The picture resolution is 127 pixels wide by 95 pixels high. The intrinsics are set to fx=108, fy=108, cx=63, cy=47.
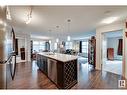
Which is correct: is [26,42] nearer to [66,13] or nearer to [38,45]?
[38,45]

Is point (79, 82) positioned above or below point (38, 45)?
below

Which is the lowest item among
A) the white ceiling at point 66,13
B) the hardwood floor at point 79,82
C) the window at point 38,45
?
the hardwood floor at point 79,82

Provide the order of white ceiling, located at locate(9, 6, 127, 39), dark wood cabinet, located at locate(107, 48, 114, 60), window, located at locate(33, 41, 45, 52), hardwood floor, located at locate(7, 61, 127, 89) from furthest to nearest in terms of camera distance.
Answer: window, located at locate(33, 41, 45, 52), dark wood cabinet, located at locate(107, 48, 114, 60), hardwood floor, located at locate(7, 61, 127, 89), white ceiling, located at locate(9, 6, 127, 39)

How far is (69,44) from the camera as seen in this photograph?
13.6 meters

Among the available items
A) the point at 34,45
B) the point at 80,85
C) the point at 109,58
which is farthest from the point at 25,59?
the point at 109,58

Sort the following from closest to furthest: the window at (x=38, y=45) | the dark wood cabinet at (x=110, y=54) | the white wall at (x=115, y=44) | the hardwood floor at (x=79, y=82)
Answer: the hardwood floor at (x=79, y=82), the dark wood cabinet at (x=110, y=54), the white wall at (x=115, y=44), the window at (x=38, y=45)

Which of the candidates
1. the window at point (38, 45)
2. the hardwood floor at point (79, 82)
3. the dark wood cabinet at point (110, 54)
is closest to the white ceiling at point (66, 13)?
the hardwood floor at point (79, 82)

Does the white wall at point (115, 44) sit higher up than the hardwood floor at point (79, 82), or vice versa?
the white wall at point (115, 44)

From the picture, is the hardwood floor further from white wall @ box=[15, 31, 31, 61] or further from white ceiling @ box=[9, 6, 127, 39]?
white wall @ box=[15, 31, 31, 61]

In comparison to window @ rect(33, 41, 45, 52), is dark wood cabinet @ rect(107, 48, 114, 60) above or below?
below

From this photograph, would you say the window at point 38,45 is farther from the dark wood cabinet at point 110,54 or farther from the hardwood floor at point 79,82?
the hardwood floor at point 79,82

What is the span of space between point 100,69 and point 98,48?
1.10m

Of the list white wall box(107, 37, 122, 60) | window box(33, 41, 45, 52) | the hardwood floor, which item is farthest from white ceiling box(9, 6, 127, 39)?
window box(33, 41, 45, 52)

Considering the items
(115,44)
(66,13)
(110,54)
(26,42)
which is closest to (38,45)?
(26,42)
